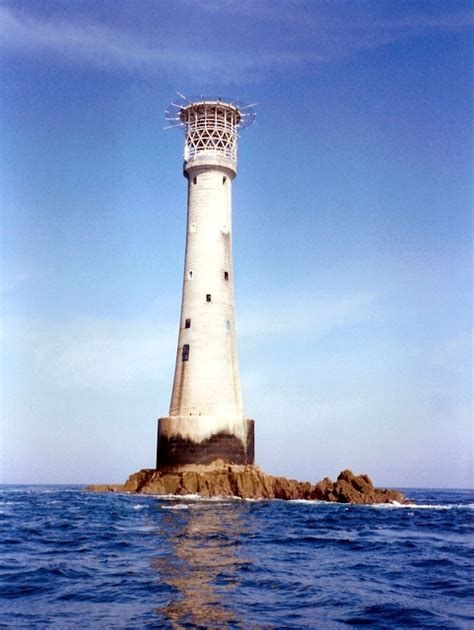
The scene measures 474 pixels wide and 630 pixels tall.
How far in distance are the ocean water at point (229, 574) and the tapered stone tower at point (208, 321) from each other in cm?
1793

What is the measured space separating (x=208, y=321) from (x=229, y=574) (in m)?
32.9

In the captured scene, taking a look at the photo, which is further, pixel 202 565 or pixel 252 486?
pixel 252 486

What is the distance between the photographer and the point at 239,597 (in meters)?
11.5

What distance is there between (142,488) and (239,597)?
34.2 m

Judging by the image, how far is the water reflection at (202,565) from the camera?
1021 cm

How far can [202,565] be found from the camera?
47.7ft

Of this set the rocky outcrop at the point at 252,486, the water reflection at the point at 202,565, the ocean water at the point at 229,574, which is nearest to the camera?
the water reflection at the point at 202,565

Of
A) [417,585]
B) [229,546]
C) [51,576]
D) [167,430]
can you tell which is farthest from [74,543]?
[167,430]

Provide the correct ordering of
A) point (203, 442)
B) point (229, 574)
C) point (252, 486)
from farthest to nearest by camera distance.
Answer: point (203, 442)
point (252, 486)
point (229, 574)

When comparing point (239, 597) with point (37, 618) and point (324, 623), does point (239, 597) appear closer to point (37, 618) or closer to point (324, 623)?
point (324, 623)

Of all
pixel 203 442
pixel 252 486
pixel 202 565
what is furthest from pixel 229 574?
pixel 203 442

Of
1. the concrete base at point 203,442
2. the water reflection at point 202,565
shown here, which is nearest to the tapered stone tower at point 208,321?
the concrete base at point 203,442

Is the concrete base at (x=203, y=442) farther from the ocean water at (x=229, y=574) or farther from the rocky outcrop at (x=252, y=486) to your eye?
the ocean water at (x=229, y=574)

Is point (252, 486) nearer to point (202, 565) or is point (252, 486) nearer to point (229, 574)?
point (202, 565)
